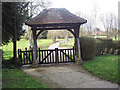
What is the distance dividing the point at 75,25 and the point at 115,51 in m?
8.17

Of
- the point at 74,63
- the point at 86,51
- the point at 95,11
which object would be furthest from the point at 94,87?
the point at 95,11

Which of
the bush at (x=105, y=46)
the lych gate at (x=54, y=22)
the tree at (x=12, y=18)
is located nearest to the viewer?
the tree at (x=12, y=18)

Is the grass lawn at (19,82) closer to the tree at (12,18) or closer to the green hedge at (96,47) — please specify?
the tree at (12,18)

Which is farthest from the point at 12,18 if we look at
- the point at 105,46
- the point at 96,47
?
the point at 105,46

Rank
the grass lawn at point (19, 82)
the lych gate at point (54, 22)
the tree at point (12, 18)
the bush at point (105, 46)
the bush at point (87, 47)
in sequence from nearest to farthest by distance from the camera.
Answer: the grass lawn at point (19, 82), the tree at point (12, 18), the lych gate at point (54, 22), the bush at point (87, 47), the bush at point (105, 46)

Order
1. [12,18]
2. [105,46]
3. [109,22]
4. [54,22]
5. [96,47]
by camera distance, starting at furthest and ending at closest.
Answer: [109,22], [105,46], [96,47], [54,22], [12,18]

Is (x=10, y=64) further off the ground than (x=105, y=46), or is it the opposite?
(x=105, y=46)

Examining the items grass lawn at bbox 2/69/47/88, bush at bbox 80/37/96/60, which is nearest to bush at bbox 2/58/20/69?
grass lawn at bbox 2/69/47/88

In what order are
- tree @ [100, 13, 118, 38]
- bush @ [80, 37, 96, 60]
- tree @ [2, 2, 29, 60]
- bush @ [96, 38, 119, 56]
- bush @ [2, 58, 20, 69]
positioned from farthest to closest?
tree @ [100, 13, 118, 38], bush @ [96, 38, 119, 56], bush @ [80, 37, 96, 60], bush @ [2, 58, 20, 69], tree @ [2, 2, 29, 60]

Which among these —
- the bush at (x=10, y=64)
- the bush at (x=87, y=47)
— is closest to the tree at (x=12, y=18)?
the bush at (x=10, y=64)

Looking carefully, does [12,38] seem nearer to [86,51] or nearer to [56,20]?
[56,20]

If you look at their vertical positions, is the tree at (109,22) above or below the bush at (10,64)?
above

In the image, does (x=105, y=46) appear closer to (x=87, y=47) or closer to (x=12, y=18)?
(x=87, y=47)

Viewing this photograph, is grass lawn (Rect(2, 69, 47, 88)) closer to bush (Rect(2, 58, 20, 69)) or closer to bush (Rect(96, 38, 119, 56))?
bush (Rect(2, 58, 20, 69))
